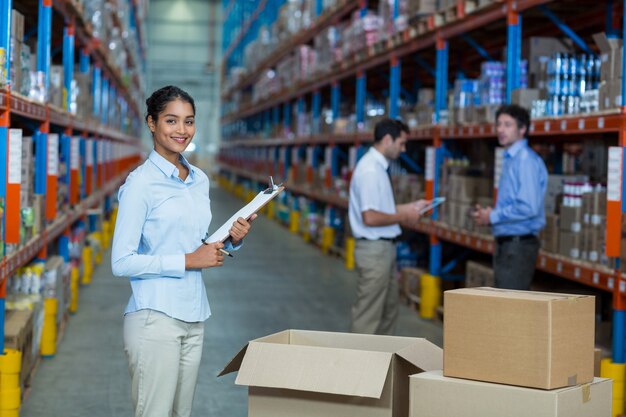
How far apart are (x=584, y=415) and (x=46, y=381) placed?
13.1ft

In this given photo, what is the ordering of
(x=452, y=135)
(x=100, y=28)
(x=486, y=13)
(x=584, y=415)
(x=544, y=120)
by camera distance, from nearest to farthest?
(x=584, y=415)
(x=544, y=120)
(x=486, y=13)
(x=452, y=135)
(x=100, y=28)

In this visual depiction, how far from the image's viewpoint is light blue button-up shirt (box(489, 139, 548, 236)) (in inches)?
211

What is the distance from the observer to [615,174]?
4.93 m

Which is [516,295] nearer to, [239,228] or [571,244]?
[239,228]

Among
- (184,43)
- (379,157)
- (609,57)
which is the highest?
(184,43)

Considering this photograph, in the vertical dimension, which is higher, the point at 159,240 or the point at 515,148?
the point at 515,148

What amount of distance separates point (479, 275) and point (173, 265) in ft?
15.4

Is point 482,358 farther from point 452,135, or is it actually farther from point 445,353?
point 452,135

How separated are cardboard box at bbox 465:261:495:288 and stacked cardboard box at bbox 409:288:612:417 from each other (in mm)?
4131

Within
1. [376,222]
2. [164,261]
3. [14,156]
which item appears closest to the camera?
[164,261]

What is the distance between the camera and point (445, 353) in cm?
284

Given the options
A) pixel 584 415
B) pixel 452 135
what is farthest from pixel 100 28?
pixel 584 415

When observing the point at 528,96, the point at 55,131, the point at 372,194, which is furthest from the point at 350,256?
the point at 372,194

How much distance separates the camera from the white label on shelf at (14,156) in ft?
15.8
